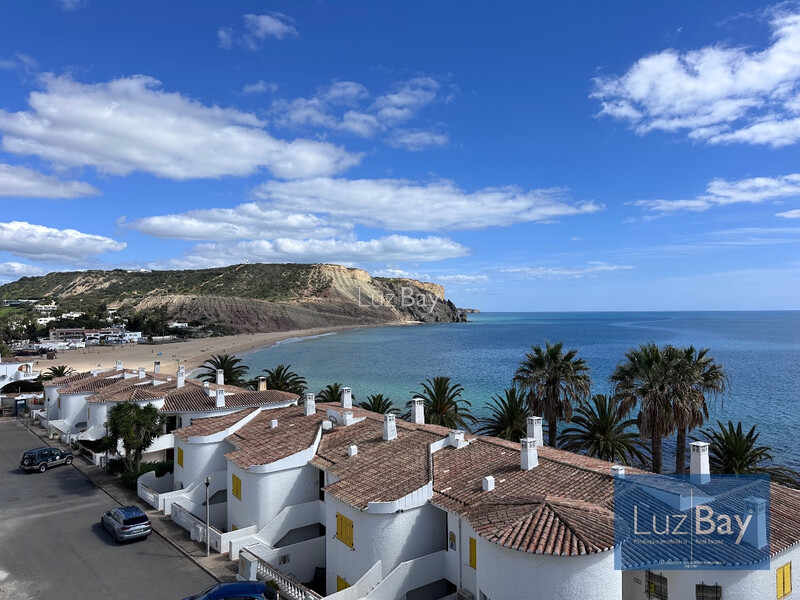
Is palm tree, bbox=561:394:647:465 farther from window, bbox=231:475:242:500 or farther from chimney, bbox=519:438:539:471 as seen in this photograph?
window, bbox=231:475:242:500

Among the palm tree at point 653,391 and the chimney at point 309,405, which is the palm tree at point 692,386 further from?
the chimney at point 309,405

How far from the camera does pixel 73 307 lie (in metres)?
198

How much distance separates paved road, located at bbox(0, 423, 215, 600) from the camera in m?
19.0

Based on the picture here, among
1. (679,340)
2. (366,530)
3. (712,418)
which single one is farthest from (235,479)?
(679,340)

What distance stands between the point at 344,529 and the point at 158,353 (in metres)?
119

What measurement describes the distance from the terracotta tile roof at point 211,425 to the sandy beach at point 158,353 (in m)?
72.4

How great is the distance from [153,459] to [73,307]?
19411 centimetres

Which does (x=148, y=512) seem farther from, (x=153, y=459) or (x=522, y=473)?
(x=522, y=473)

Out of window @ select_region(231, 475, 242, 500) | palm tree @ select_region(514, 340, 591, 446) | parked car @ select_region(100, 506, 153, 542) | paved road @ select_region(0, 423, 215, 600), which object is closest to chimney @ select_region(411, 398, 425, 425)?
palm tree @ select_region(514, 340, 591, 446)

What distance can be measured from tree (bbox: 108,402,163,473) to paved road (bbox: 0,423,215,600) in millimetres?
2701

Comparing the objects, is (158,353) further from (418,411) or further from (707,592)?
(707,592)

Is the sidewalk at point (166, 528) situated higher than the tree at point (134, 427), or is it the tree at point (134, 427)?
the tree at point (134, 427)

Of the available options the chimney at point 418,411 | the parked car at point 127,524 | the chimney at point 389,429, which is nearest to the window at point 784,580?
the chimney at point 389,429

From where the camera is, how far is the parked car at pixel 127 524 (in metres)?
22.6
